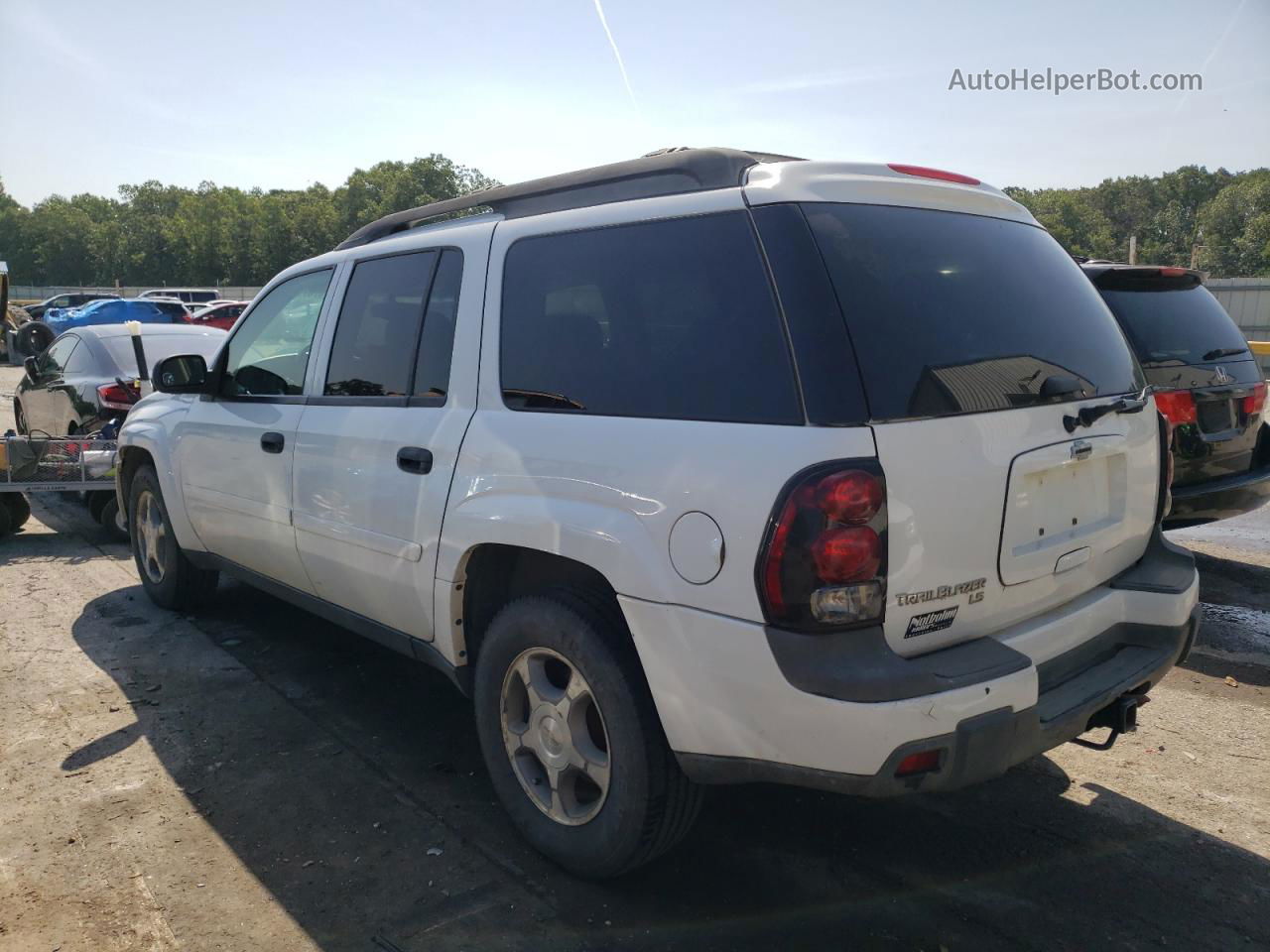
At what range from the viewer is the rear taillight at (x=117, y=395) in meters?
8.27

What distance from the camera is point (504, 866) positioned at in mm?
3080

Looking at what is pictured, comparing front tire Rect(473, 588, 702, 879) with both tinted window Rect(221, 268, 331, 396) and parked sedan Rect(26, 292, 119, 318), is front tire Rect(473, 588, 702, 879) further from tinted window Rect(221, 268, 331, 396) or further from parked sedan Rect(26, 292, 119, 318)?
parked sedan Rect(26, 292, 119, 318)

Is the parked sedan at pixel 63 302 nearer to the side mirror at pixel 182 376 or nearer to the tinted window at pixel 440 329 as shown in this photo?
the side mirror at pixel 182 376

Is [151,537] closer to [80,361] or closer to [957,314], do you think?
[80,361]

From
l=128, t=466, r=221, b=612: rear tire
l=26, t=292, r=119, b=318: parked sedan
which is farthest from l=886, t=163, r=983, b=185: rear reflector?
l=26, t=292, r=119, b=318: parked sedan

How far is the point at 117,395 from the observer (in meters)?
8.29

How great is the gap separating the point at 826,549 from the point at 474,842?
174 centimetres

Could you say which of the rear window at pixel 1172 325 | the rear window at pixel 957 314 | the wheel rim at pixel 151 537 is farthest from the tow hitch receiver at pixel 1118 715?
the wheel rim at pixel 151 537


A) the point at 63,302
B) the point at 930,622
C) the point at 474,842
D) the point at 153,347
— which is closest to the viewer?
the point at 930,622

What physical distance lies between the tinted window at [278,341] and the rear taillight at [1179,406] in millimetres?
4559

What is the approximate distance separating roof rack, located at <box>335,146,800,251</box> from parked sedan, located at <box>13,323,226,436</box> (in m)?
5.90

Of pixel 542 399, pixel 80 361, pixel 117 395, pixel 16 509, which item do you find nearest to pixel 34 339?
pixel 80 361

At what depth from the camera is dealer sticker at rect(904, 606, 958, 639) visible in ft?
7.87

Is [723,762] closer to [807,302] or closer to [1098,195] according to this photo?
[807,302]
